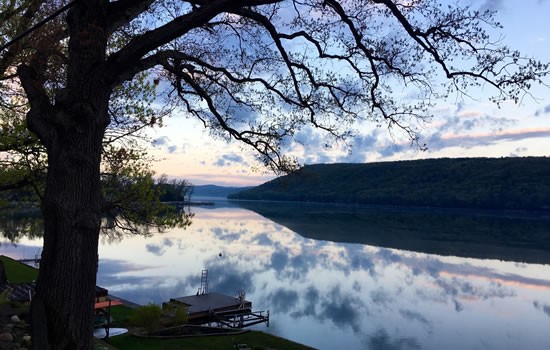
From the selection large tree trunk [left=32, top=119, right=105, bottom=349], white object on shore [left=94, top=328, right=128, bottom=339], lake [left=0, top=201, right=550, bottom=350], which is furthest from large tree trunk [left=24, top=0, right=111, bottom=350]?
lake [left=0, top=201, right=550, bottom=350]

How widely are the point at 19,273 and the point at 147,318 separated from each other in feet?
47.9

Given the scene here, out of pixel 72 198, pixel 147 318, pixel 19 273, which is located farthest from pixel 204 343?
pixel 19 273

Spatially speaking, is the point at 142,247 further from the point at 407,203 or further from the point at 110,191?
the point at 407,203

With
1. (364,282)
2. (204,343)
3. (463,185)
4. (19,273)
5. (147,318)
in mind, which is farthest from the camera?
(463,185)

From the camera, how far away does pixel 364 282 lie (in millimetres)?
41531

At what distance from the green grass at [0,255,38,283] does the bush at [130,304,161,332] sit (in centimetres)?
1058

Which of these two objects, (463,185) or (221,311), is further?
(463,185)

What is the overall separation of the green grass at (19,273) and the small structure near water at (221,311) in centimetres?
907

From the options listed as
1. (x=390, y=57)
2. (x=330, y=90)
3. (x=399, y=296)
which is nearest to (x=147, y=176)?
(x=330, y=90)

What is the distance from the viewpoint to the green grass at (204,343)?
18219mm

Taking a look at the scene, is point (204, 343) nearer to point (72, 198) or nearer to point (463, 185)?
point (72, 198)

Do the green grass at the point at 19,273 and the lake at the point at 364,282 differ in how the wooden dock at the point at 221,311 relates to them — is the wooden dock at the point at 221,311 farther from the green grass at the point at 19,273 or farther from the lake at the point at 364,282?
the green grass at the point at 19,273

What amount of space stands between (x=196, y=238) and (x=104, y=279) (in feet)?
106

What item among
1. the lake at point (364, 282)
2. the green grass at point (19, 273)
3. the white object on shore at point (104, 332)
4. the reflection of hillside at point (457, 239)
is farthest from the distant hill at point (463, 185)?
the white object on shore at point (104, 332)
